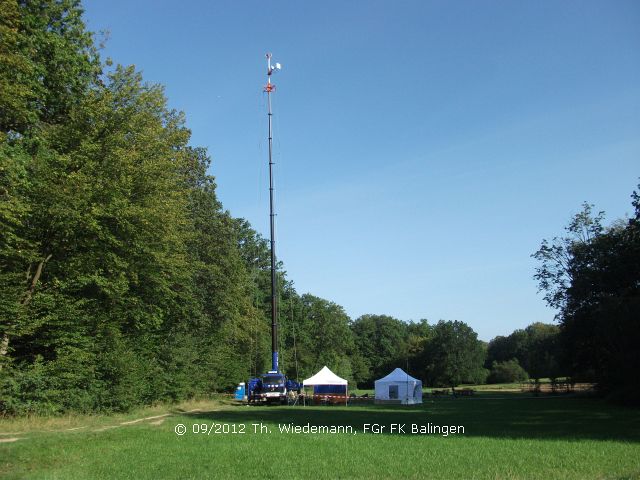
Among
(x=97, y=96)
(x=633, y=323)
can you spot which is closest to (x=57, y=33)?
(x=97, y=96)

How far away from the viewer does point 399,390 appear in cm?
4569

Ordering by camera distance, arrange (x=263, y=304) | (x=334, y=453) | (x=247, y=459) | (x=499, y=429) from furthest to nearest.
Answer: (x=263, y=304)
(x=499, y=429)
(x=334, y=453)
(x=247, y=459)

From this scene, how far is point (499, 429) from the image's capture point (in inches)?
838

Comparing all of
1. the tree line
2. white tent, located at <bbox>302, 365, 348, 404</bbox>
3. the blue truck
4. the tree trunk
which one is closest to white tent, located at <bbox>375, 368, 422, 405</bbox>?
white tent, located at <bbox>302, 365, 348, 404</bbox>

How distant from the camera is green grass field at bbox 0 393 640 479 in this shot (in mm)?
11820

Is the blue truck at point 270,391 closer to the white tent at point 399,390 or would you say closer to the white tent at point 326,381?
the white tent at point 326,381

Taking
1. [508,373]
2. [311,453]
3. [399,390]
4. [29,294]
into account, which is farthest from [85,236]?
[508,373]

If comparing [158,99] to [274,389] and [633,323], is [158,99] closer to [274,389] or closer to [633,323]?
[274,389]

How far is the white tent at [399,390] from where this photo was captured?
149 ft

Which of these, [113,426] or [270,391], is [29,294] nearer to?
[113,426]

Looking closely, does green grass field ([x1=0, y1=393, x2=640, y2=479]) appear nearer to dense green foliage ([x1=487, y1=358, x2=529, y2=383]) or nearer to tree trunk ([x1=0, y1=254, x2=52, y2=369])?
tree trunk ([x1=0, y1=254, x2=52, y2=369])

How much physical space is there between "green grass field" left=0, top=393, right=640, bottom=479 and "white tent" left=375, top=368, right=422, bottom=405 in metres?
23.7

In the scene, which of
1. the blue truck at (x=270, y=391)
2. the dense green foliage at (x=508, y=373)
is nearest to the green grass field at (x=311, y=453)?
the blue truck at (x=270, y=391)

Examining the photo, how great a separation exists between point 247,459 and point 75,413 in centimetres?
1270
